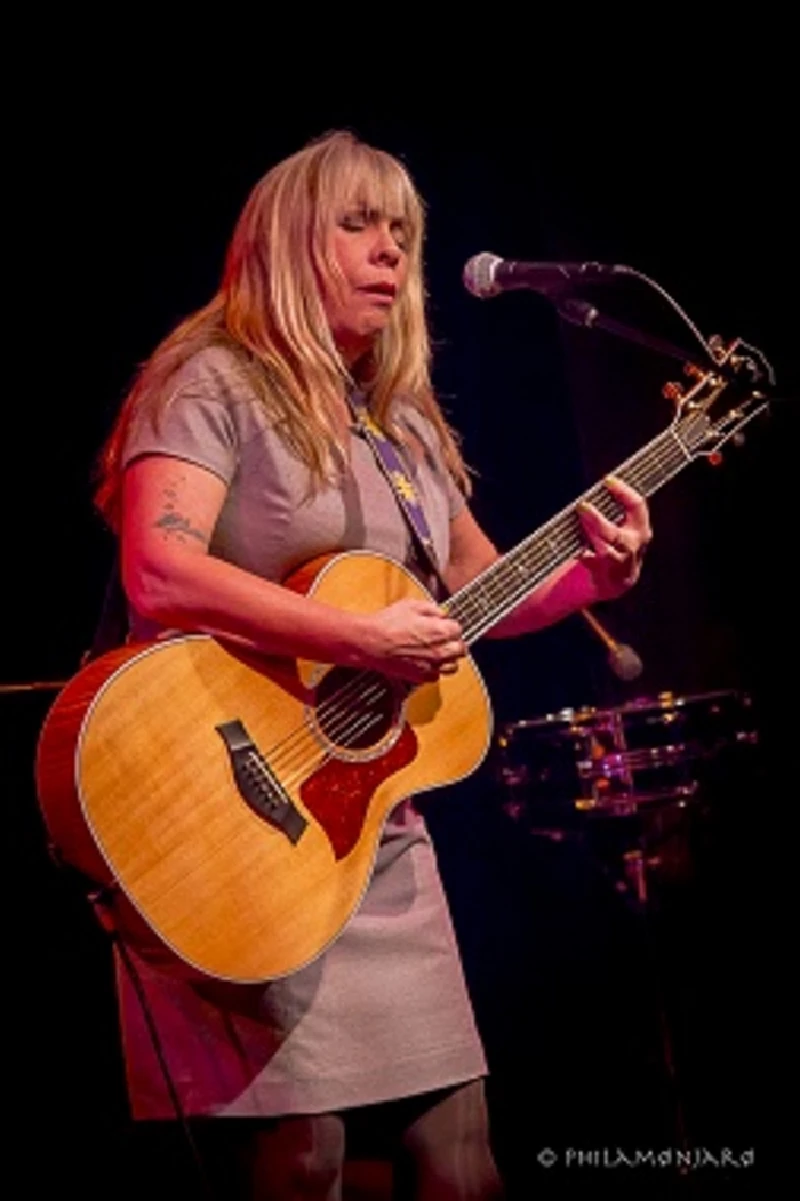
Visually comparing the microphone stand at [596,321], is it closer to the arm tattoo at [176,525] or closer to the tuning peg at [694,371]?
the tuning peg at [694,371]

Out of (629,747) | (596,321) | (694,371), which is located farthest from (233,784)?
(629,747)

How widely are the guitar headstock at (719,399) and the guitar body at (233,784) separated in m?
1.01

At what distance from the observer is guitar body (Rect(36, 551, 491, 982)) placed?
2.32 m

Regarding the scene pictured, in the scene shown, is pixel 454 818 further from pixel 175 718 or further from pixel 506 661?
pixel 175 718

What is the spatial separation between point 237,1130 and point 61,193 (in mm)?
3560

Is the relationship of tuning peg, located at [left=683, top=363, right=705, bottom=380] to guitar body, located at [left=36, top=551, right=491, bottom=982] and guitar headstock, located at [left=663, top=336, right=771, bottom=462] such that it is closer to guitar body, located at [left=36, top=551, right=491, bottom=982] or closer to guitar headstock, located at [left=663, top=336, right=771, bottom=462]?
guitar headstock, located at [left=663, top=336, right=771, bottom=462]

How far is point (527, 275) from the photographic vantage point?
3225 millimetres

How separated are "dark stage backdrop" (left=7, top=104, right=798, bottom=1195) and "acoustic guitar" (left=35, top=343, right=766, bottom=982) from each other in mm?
2642

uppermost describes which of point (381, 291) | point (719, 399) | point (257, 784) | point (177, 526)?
point (381, 291)

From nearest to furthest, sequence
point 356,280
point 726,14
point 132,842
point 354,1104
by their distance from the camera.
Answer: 1. point 132,842
2. point 354,1104
3. point 356,280
4. point 726,14

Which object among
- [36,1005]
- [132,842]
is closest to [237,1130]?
[132,842]

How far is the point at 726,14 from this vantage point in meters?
5.53

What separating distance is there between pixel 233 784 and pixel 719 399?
63.9 inches

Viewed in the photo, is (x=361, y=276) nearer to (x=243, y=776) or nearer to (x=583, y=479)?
(x=243, y=776)
